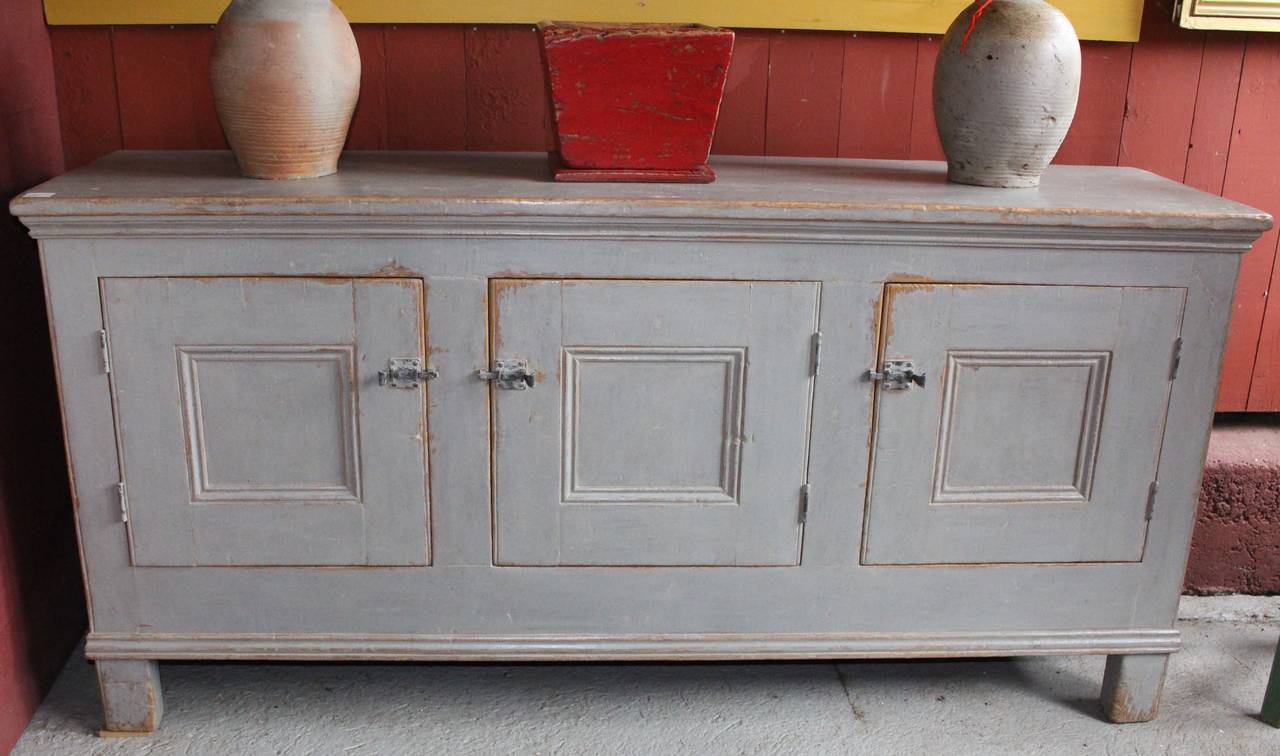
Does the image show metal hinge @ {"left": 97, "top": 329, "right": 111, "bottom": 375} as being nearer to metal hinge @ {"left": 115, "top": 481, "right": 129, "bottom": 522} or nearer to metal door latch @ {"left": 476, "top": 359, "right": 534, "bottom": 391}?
metal hinge @ {"left": 115, "top": 481, "right": 129, "bottom": 522}

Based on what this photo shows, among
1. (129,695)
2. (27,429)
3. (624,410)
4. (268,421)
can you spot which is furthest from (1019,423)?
(27,429)

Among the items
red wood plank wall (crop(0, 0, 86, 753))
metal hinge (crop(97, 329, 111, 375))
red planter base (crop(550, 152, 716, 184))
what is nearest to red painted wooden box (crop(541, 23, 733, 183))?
red planter base (crop(550, 152, 716, 184))

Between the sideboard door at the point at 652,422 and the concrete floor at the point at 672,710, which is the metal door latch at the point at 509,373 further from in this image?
the concrete floor at the point at 672,710

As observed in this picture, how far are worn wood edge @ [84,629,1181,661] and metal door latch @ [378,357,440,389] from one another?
18.4 inches

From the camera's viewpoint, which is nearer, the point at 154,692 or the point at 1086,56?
the point at 154,692

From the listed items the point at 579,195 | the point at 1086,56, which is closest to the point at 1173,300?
the point at 1086,56

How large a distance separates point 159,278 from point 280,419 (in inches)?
11.3

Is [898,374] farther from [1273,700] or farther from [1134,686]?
[1273,700]

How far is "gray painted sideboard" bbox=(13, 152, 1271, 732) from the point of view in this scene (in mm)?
1807

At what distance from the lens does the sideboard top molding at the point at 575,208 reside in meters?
1.75

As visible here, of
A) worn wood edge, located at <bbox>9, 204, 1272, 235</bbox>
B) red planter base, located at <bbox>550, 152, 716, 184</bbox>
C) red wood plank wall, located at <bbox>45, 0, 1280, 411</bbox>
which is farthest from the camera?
red wood plank wall, located at <bbox>45, 0, 1280, 411</bbox>

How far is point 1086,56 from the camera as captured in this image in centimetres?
236

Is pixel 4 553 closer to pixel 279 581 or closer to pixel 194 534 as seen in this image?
pixel 194 534

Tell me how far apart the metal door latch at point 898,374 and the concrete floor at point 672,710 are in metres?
0.67
